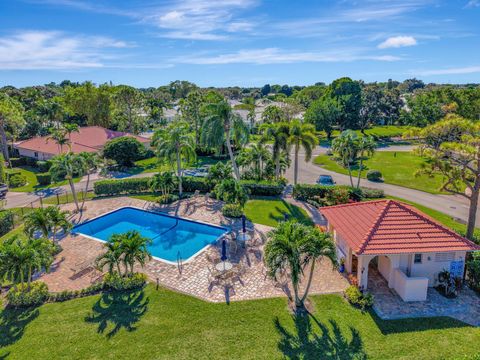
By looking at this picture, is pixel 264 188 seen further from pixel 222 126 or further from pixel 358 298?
pixel 358 298

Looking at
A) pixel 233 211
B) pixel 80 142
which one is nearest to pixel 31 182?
pixel 80 142

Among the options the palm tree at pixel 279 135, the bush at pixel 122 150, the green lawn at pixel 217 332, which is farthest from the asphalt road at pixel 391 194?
the green lawn at pixel 217 332

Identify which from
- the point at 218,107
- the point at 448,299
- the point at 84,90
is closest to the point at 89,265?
the point at 218,107

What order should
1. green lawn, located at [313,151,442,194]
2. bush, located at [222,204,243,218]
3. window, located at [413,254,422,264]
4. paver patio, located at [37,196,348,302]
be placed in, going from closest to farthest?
1. window, located at [413,254,422,264]
2. paver patio, located at [37,196,348,302]
3. bush, located at [222,204,243,218]
4. green lawn, located at [313,151,442,194]

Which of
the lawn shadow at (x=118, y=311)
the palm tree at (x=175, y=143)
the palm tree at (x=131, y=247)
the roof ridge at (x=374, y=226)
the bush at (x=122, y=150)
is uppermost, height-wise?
the palm tree at (x=175, y=143)

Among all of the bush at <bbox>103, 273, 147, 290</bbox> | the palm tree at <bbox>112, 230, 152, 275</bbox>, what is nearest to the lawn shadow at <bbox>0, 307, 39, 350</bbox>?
the bush at <bbox>103, 273, 147, 290</bbox>

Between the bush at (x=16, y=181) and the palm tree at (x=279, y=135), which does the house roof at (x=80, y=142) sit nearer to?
the bush at (x=16, y=181)

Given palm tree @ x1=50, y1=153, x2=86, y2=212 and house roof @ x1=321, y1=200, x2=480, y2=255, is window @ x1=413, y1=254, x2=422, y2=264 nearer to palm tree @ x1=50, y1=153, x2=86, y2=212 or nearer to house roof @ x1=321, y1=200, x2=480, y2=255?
house roof @ x1=321, y1=200, x2=480, y2=255
